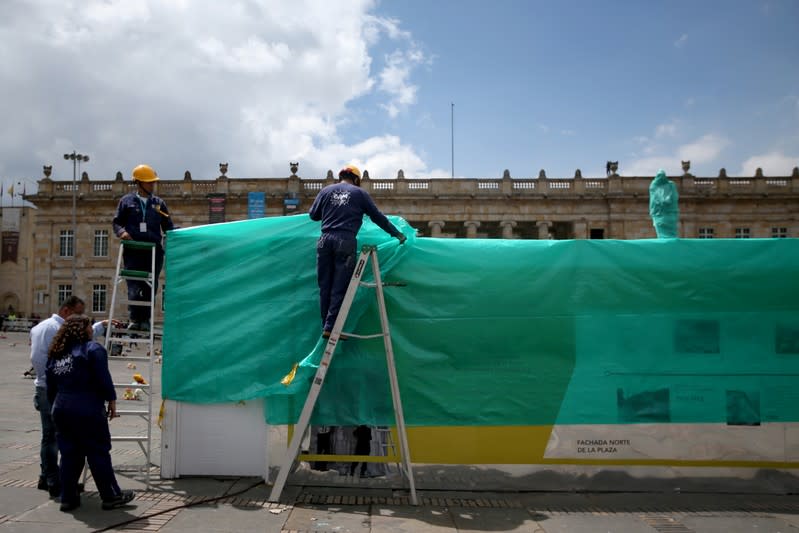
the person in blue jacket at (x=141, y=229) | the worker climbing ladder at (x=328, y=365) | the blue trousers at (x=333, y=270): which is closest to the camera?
the worker climbing ladder at (x=328, y=365)

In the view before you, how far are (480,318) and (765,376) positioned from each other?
302 centimetres

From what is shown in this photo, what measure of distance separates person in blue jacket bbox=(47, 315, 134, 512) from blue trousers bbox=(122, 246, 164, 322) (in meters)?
0.89

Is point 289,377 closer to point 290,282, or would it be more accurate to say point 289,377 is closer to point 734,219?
point 290,282

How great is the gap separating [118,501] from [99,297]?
47.8 meters

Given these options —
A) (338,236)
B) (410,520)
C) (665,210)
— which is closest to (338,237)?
(338,236)

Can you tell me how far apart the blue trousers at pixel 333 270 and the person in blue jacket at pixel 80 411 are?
6.67 ft

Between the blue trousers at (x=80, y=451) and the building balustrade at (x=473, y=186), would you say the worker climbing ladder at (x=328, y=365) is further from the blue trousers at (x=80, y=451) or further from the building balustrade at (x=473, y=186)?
the building balustrade at (x=473, y=186)

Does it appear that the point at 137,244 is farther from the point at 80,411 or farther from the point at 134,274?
the point at 80,411

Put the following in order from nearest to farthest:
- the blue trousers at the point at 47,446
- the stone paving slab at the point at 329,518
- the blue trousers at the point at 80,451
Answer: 1. the stone paving slab at the point at 329,518
2. the blue trousers at the point at 80,451
3. the blue trousers at the point at 47,446

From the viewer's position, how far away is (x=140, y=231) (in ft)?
19.6

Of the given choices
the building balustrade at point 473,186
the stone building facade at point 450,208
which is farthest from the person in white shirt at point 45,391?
the building balustrade at point 473,186

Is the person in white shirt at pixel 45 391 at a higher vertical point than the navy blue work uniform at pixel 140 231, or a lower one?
lower

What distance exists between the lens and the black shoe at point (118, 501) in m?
4.82

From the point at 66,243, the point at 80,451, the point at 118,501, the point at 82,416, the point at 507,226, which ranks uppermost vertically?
the point at 507,226
